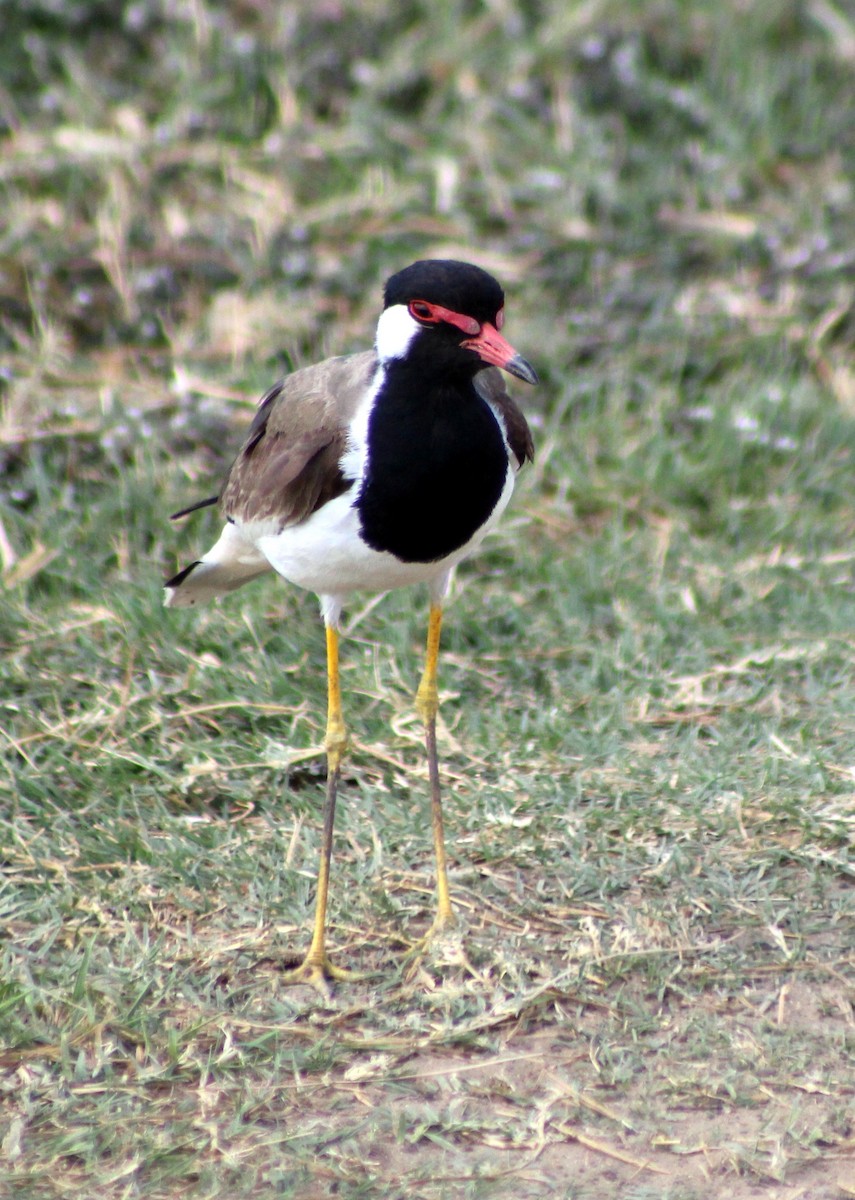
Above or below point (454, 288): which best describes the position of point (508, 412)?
below

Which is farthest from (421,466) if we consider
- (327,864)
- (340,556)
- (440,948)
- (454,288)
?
(440,948)

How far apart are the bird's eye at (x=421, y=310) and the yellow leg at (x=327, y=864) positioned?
2.92 feet

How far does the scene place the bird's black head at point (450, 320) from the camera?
3656 mm

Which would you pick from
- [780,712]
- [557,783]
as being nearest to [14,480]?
[557,783]

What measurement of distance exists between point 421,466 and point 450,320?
0.35 metres

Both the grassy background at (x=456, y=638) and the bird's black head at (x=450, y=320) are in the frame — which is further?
the bird's black head at (x=450, y=320)

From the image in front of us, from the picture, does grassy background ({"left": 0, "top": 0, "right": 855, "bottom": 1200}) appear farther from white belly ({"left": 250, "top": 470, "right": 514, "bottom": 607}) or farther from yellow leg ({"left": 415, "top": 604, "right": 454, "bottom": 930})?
white belly ({"left": 250, "top": 470, "right": 514, "bottom": 607})

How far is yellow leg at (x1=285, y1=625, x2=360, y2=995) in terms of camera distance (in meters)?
3.83

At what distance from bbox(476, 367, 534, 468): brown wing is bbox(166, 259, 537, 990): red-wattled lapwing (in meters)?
0.01

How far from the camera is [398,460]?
3.71 m

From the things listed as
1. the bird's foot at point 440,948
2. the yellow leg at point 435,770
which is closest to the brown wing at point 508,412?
the yellow leg at point 435,770

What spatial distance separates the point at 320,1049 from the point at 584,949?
0.69m

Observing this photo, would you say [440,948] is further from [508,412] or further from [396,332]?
[396,332]

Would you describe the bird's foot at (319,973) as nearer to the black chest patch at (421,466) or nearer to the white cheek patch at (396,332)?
the black chest patch at (421,466)
